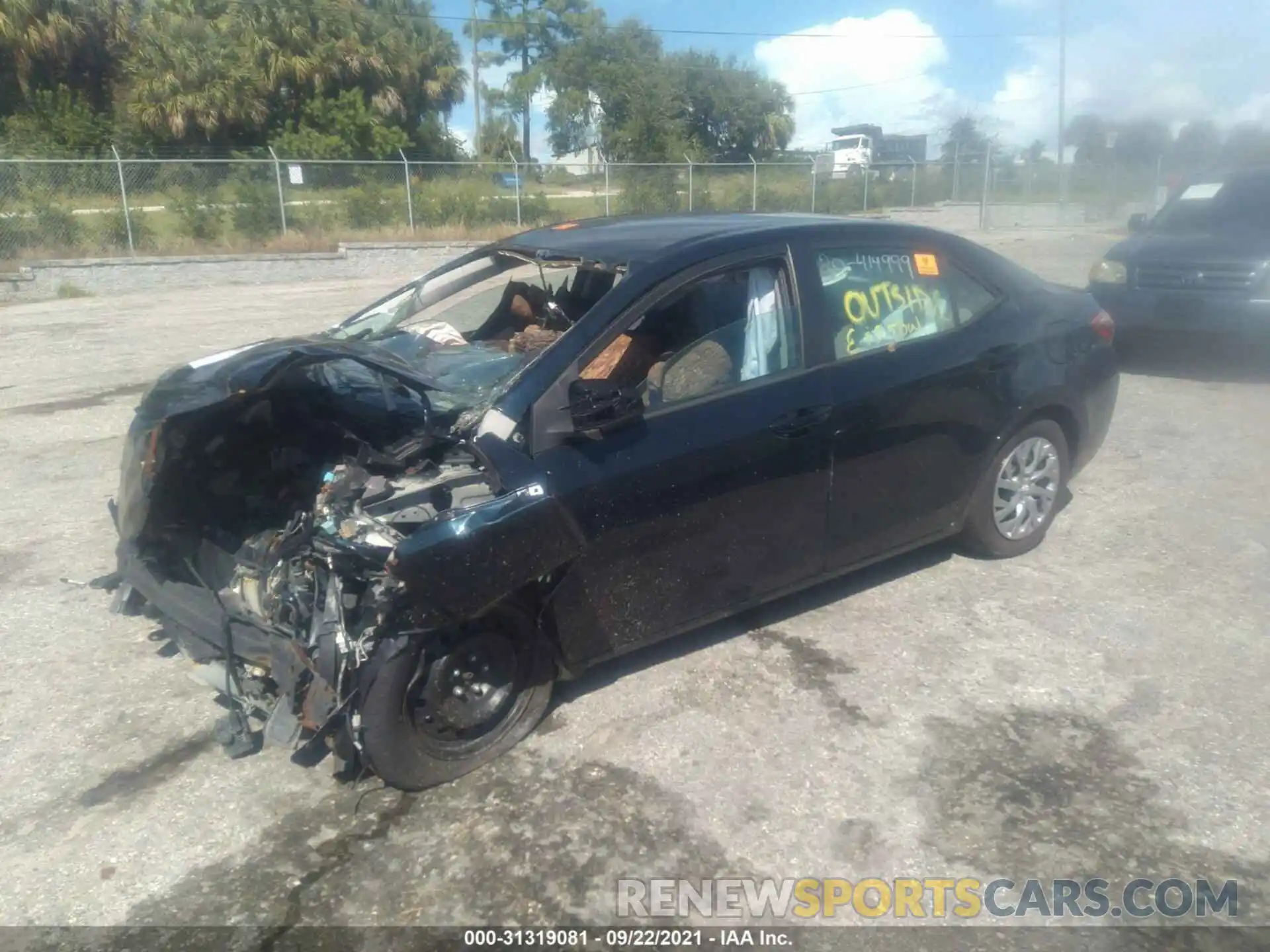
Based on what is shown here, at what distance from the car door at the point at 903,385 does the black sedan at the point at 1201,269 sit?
465cm

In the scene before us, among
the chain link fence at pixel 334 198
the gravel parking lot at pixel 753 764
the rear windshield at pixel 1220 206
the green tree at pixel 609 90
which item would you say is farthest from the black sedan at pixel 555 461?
the green tree at pixel 609 90

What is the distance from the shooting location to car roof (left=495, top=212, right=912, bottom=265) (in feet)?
13.4

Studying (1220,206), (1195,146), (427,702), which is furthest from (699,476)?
(1195,146)

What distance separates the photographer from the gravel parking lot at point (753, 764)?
3.03 meters

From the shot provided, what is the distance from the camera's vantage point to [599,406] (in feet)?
11.4

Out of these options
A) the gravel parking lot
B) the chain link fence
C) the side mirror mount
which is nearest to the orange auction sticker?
the gravel parking lot

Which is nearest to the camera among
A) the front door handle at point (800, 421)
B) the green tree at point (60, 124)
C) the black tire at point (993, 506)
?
the front door handle at point (800, 421)

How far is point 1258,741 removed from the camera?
3570 mm

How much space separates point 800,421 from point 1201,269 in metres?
6.24

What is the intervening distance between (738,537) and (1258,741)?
1965 millimetres

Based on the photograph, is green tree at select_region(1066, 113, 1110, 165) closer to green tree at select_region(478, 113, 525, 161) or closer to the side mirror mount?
green tree at select_region(478, 113, 525, 161)

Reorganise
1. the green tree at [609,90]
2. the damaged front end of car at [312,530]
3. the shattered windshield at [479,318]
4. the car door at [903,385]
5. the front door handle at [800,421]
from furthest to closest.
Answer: the green tree at [609,90] → the car door at [903,385] → the shattered windshield at [479,318] → the front door handle at [800,421] → the damaged front end of car at [312,530]

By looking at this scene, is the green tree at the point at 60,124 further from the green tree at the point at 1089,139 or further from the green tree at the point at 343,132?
the green tree at the point at 1089,139

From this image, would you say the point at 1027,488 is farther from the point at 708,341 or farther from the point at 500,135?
the point at 500,135
